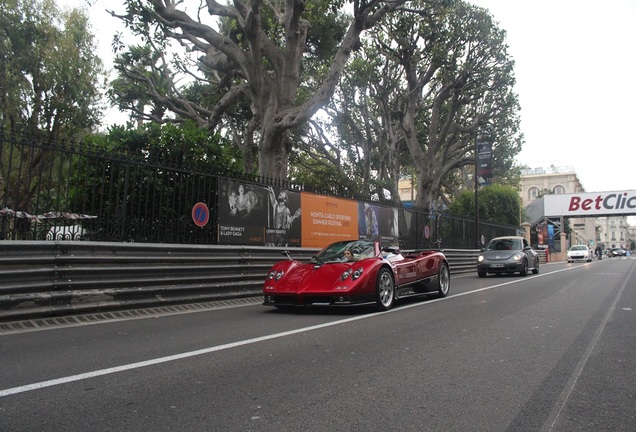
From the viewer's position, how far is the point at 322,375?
412 centimetres

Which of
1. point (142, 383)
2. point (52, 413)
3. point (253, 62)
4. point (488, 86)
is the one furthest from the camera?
point (488, 86)

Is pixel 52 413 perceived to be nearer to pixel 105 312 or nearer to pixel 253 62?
pixel 105 312

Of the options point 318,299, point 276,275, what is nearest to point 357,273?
point 318,299

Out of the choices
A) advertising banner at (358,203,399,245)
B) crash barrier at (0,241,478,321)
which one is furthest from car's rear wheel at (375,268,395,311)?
advertising banner at (358,203,399,245)

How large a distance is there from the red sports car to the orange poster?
3.67 metres

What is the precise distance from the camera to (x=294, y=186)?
1258 centimetres

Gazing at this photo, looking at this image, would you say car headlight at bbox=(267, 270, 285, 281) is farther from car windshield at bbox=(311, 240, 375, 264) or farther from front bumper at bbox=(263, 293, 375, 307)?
car windshield at bbox=(311, 240, 375, 264)

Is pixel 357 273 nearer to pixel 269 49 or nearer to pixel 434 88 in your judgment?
pixel 269 49

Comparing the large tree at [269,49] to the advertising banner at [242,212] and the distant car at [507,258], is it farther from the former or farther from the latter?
the distant car at [507,258]

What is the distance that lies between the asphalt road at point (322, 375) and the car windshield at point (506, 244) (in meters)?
11.4

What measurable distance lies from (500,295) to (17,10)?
2305cm

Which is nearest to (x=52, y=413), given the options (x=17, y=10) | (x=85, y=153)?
(x=85, y=153)

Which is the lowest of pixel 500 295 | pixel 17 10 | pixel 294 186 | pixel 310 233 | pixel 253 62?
pixel 500 295

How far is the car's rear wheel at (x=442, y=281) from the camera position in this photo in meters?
10.6
